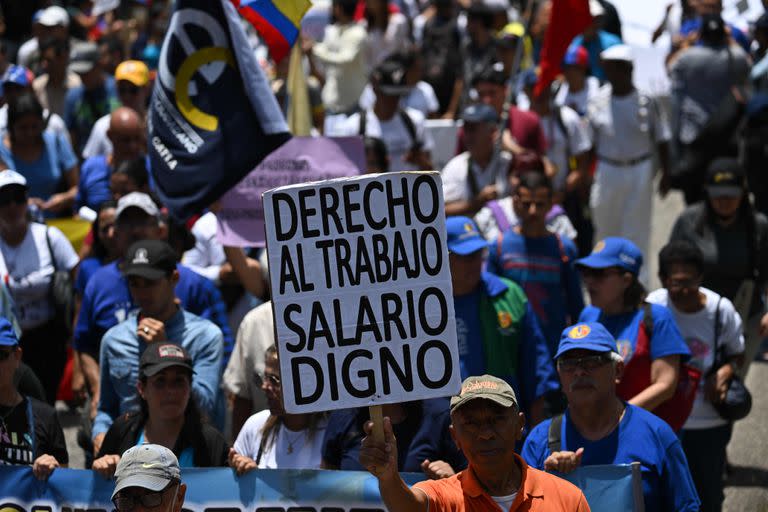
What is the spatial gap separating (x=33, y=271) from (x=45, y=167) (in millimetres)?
2293

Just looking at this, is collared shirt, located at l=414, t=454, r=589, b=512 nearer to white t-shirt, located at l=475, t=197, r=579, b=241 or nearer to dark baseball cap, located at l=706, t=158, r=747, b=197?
white t-shirt, located at l=475, t=197, r=579, b=241

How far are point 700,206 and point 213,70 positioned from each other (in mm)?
3306

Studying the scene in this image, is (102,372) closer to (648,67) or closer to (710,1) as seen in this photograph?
(710,1)

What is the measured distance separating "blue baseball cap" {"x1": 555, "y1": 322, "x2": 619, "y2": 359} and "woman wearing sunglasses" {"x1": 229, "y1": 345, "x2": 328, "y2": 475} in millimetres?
1293

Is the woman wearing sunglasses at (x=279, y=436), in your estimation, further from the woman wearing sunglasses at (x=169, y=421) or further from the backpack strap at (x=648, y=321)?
the backpack strap at (x=648, y=321)

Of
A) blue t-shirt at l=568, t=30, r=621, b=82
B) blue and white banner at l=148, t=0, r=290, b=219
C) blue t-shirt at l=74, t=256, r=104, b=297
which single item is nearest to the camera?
blue and white banner at l=148, t=0, r=290, b=219

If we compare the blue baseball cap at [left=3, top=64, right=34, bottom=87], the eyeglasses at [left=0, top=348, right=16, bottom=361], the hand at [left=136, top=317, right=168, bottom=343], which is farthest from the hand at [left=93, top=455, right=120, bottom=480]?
the blue baseball cap at [left=3, top=64, right=34, bottom=87]

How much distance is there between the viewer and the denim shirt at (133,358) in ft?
25.1

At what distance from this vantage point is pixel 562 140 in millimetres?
12906

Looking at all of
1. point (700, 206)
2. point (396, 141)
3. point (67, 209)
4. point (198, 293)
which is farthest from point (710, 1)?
point (198, 293)

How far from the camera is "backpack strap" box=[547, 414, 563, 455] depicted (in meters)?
6.35

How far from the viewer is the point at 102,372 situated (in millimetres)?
7738

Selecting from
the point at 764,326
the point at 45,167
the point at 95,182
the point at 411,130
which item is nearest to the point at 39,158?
the point at 45,167

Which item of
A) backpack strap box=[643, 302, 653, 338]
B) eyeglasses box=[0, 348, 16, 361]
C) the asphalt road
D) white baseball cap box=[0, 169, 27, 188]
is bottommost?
the asphalt road
